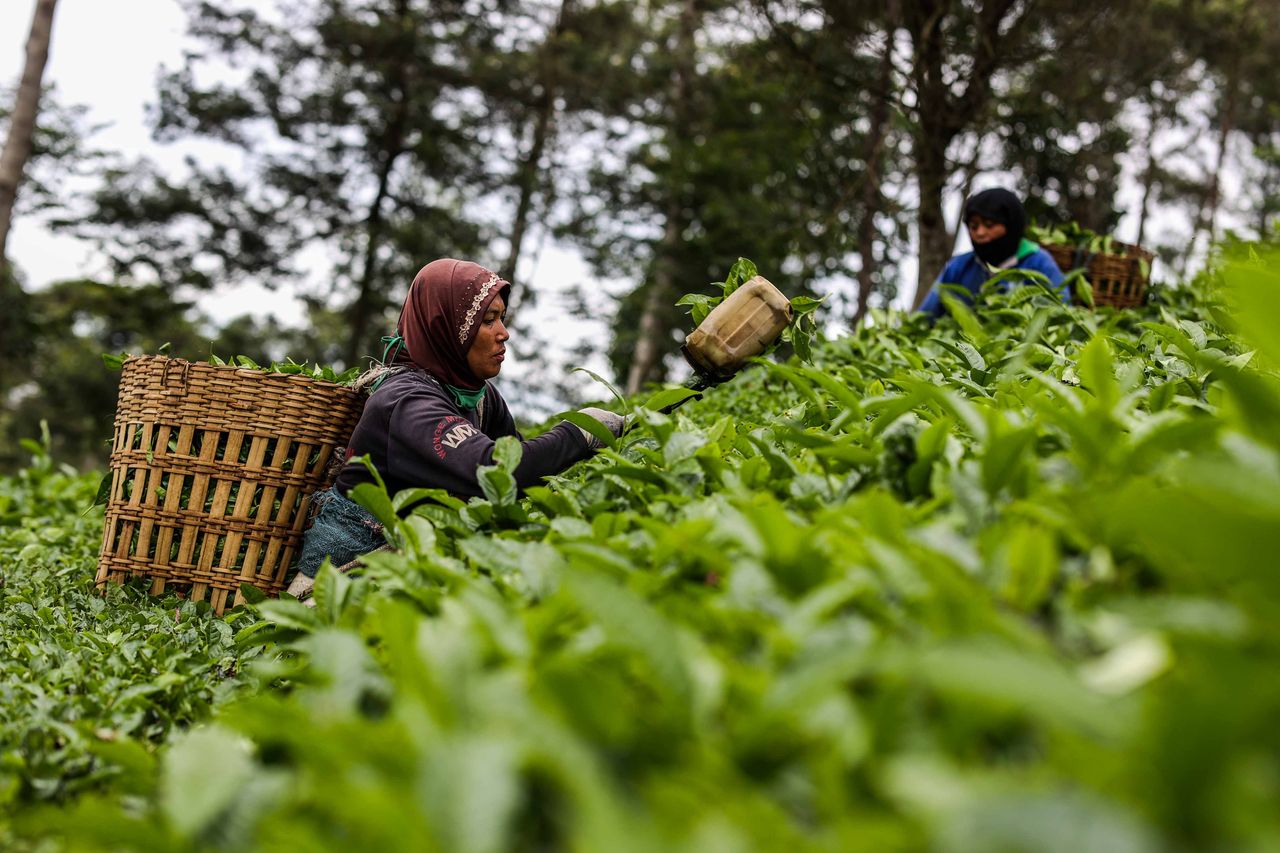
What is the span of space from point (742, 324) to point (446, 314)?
0.99 metres

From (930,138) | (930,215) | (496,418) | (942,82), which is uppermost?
(942,82)

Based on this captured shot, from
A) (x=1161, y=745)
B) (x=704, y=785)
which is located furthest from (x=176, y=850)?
(x=1161, y=745)

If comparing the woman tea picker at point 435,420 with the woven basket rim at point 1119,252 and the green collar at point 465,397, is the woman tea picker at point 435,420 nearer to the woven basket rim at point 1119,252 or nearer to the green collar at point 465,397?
the green collar at point 465,397

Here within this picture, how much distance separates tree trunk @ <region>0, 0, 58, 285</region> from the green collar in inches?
254

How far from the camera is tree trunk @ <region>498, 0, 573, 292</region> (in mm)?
17125

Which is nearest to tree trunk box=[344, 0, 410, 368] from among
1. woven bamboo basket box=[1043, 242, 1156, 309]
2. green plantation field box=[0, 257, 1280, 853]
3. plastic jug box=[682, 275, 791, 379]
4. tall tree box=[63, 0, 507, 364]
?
tall tree box=[63, 0, 507, 364]

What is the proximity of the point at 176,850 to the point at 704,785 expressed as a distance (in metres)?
0.50

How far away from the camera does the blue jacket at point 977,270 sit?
15.4 feet

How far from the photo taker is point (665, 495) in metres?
1.63

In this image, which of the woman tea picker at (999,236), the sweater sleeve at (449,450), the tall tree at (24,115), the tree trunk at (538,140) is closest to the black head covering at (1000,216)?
the woman tea picker at (999,236)

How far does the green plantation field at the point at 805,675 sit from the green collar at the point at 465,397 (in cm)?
129

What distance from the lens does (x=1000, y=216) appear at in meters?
4.91

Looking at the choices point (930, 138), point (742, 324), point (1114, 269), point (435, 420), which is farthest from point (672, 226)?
point (742, 324)

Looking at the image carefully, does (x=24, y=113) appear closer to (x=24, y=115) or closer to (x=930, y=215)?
(x=24, y=115)
